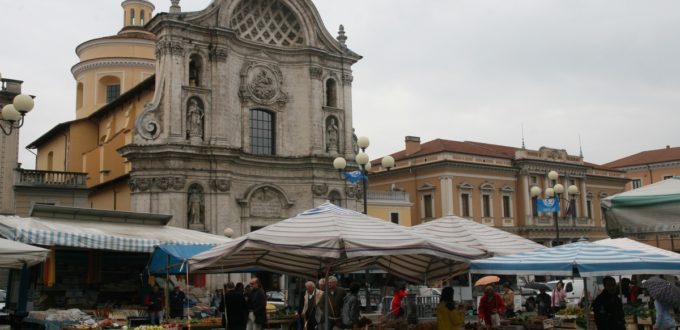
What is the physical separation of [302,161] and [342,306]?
2325cm

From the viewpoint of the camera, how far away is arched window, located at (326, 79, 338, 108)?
37281 millimetres

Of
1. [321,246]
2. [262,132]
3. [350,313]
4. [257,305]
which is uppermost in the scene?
[262,132]

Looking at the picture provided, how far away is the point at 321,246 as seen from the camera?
9.96 meters

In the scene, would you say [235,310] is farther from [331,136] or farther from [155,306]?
[331,136]

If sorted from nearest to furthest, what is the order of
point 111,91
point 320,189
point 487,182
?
point 320,189, point 111,91, point 487,182

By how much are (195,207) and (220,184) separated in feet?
4.98

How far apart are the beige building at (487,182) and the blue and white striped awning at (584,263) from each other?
34.0 m

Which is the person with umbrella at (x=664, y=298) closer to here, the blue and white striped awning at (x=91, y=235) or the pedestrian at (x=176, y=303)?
the blue and white striped awning at (x=91, y=235)

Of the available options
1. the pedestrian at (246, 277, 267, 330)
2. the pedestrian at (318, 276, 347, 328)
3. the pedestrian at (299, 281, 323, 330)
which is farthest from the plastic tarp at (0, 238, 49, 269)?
the pedestrian at (318, 276, 347, 328)

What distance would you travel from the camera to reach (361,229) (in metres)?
10.6

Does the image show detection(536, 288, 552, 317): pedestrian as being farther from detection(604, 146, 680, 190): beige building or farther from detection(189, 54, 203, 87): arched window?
detection(604, 146, 680, 190): beige building

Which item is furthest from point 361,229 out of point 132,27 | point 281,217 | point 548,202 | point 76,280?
point 132,27

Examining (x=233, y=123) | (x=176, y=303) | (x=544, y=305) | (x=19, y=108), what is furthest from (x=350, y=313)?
(x=233, y=123)

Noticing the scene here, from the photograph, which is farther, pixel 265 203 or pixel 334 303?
pixel 265 203
